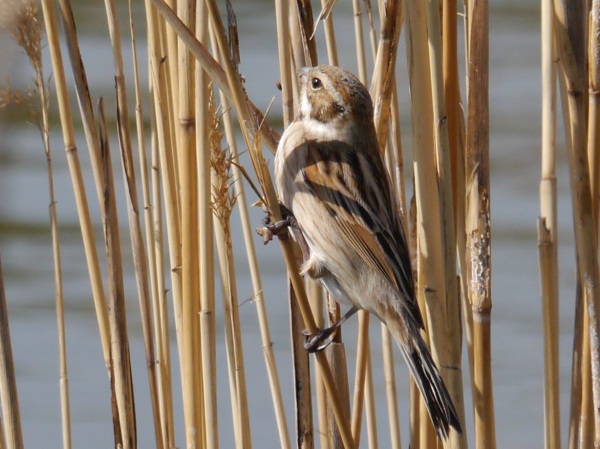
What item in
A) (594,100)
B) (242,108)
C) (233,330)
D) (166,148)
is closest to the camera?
(242,108)

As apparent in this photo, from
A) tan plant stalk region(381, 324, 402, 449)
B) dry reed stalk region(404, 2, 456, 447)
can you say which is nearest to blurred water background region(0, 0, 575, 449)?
tan plant stalk region(381, 324, 402, 449)

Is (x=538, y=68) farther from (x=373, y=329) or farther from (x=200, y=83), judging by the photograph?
(x=200, y=83)

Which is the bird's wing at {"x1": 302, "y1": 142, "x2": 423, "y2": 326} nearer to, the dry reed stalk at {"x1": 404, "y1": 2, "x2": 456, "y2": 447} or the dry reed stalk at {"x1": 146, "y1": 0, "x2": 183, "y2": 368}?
the dry reed stalk at {"x1": 404, "y1": 2, "x2": 456, "y2": 447}

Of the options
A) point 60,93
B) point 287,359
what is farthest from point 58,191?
point 60,93

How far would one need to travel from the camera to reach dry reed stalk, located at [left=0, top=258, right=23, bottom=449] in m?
2.69

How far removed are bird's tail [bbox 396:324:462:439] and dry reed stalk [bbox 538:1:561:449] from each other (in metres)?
0.40

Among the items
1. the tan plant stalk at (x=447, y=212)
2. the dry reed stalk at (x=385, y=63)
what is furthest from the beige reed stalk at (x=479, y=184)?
the dry reed stalk at (x=385, y=63)

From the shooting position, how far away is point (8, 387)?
2770 millimetres

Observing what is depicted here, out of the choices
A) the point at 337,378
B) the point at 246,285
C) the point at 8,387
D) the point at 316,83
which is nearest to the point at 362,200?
the point at 316,83

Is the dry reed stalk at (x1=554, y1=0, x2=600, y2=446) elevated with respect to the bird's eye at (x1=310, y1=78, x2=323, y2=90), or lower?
lower

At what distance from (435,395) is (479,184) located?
52cm

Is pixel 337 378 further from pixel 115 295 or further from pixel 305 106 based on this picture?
pixel 305 106

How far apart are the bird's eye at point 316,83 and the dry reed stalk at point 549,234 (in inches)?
25.5

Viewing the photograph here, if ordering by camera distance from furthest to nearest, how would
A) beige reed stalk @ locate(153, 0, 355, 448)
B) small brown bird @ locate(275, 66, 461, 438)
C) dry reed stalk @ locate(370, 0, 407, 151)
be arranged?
small brown bird @ locate(275, 66, 461, 438) < dry reed stalk @ locate(370, 0, 407, 151) < beige reed stalk @ locate(153, 0, 355, 448)
